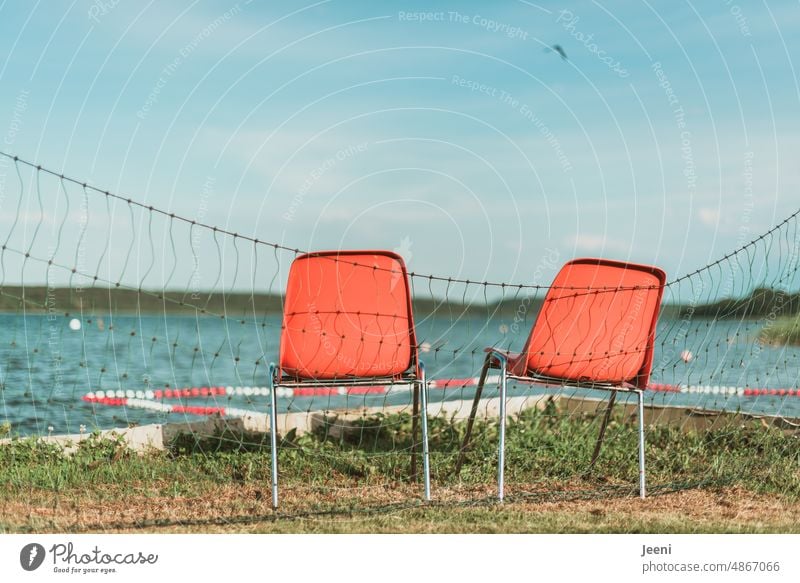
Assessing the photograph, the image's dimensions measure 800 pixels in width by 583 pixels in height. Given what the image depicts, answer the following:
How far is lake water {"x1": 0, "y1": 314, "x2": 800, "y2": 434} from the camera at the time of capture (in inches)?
214

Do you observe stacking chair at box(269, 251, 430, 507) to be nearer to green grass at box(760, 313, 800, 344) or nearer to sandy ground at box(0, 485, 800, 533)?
sandy ground at box(0, 485, 800, 533)

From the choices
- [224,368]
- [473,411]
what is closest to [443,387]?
[473,411]

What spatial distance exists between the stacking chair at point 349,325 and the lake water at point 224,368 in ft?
0.53

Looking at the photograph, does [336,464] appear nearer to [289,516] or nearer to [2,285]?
[289,516]

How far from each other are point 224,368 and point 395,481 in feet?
81.5

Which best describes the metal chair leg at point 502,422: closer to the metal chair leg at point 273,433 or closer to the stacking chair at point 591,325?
the stacking chair at point 591,325

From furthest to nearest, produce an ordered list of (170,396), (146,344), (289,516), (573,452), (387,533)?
(146,344)
(170,396)
(573,452)
(289,516)
(387,533)

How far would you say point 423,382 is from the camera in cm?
456

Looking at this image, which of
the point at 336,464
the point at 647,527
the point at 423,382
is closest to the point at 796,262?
the point at 647,527

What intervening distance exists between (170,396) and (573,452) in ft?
34.4

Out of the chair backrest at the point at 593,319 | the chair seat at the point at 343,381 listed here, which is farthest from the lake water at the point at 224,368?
the chair backrest at the point at 593,319
